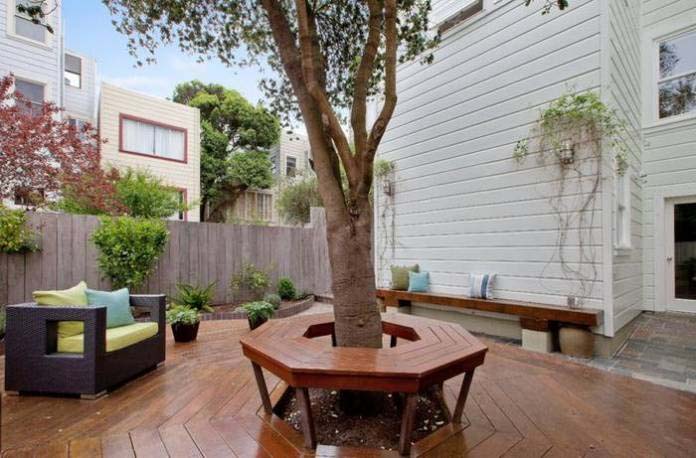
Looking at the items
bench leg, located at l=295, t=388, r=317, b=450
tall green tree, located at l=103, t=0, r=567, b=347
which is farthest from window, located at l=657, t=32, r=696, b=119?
bench leg, located at l=295, t=388, r=317, b=450

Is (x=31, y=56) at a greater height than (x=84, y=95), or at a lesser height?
greater

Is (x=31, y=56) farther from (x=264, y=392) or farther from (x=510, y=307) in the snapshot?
(x=510, y=307)

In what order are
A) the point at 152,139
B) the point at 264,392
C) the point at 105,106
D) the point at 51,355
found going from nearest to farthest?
the point at 264,392 → the point at 51,355 → the point at 105,106 → the point at 152,139

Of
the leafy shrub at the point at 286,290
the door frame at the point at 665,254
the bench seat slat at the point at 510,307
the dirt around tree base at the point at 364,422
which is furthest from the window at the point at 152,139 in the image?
the door frame at the point at 665,254

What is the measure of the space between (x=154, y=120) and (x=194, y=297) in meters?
7.41

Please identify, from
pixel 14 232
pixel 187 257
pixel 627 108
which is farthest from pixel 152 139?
pixel 627 108

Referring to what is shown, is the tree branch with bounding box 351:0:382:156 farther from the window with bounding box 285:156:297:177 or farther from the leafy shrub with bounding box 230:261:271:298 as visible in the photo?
the window with bounding box 285:156:297:177

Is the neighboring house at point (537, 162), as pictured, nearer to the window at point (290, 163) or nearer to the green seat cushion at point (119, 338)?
the green seat cushion at point (119, 338)

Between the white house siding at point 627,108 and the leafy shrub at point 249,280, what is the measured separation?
5506mm

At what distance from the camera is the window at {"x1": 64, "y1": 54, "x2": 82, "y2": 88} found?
10.3 meters

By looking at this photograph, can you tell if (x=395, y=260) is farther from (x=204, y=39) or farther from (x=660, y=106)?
(x=660, y=106)

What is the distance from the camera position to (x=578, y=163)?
423cm

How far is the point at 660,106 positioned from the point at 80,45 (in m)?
13.8

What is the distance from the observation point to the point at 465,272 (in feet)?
17.7
